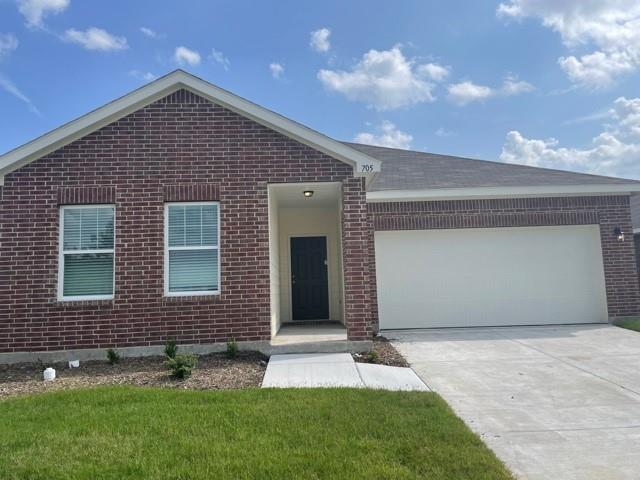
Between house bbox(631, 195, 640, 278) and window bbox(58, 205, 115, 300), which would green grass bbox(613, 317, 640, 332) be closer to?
house bbox(631, 195, 640, 278)

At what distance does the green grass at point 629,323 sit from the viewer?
10082mm

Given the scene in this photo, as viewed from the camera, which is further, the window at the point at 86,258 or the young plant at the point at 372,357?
the window at the point at 86,258

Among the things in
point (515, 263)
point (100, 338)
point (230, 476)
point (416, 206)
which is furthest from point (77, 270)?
point (515, 263)

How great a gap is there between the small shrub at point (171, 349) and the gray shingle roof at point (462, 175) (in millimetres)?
5859

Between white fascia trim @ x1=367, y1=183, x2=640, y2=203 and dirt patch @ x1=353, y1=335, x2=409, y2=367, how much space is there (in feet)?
12.4

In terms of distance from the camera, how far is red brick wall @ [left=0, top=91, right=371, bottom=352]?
311 inches

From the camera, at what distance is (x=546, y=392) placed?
5.68m

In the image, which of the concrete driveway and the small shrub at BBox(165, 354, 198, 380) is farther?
the small shrub at BBox(165, 354, 198, 380)

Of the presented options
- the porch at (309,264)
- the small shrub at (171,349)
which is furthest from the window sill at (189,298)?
the porch at (309,264)

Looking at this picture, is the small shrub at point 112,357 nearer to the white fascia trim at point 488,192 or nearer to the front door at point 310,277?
the front door at point 310,277

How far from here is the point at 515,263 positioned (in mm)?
11078

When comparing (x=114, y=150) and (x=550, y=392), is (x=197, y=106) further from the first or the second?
(x=550, y=392)

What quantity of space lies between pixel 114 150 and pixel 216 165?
6.23 ft

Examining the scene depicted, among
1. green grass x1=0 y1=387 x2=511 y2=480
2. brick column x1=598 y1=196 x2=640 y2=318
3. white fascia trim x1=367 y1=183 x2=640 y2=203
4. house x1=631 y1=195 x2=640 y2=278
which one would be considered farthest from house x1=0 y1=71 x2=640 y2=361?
house x1=631 y1=195 x2=640 y2=278
